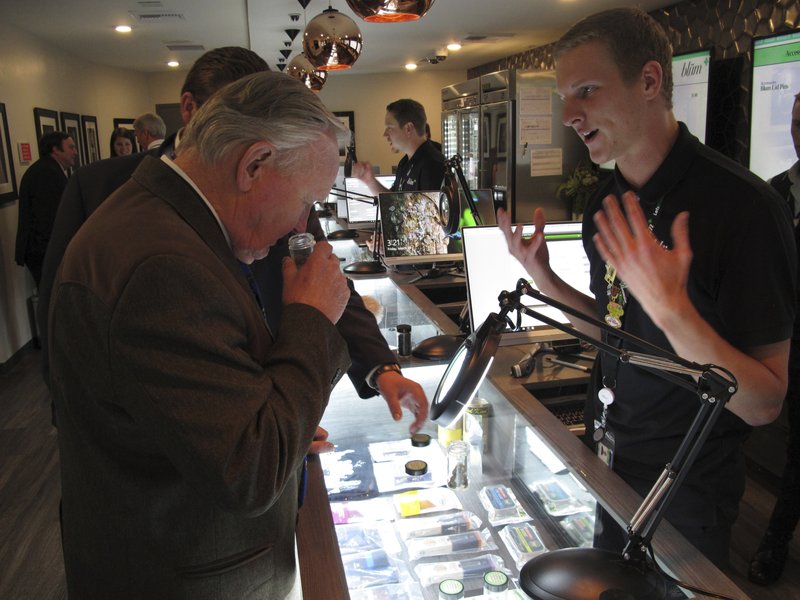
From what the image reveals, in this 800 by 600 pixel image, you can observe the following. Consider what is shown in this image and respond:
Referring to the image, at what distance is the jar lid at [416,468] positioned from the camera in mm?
1752

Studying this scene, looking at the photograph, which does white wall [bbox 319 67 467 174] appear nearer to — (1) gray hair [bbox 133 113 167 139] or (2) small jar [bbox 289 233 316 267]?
(1) gray hair [bbox 133 113 167 139]

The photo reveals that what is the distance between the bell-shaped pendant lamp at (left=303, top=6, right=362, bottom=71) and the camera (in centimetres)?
358

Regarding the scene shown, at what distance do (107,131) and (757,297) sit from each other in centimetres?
1040

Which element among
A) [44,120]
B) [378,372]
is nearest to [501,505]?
[378,372]

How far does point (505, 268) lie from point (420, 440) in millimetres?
776

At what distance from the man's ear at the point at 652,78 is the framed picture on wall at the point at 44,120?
6.59 metres

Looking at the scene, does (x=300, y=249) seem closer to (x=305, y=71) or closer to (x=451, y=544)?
(x=451, y=544)

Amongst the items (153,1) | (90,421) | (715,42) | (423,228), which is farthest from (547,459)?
(153,1)

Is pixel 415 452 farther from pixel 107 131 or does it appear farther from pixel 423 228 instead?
pixel 107 131

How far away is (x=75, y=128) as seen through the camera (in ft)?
26.2

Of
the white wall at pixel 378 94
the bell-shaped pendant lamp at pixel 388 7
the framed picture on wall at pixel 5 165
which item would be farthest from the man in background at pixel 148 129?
the white wall at pixel 378 94

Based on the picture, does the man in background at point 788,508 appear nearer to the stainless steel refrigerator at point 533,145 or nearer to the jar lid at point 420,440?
the jar lid at point 420,440

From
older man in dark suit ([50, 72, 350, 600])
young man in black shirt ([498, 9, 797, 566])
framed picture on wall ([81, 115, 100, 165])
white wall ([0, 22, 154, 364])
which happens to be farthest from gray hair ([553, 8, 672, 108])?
framed picture on wall ([81, 115, 100, 165])

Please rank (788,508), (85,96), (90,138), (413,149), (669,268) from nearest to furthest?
(669,268) → (788,508) → (413,149) → (90,138) → (85,96)
